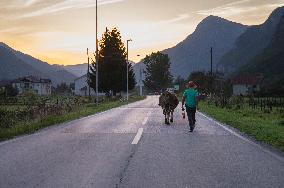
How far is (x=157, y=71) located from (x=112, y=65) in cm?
9076

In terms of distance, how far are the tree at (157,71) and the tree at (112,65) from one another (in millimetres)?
85965

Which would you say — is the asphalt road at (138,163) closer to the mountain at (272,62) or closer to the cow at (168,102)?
the cow at (168,102)

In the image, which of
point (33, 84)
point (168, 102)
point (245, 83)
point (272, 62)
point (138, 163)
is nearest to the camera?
point (138, 163)

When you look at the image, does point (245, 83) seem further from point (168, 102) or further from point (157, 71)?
point (168, 102)

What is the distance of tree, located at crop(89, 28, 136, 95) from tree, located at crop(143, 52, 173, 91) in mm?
85965

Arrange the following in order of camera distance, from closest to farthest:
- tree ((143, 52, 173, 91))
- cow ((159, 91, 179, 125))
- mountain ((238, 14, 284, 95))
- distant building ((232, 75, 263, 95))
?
cow ((159, 91, 179, 125))
distant building ((232, 75, 263, 95))
mountain ((238, 14, 284, 95))
tree ((143, 52, 173, 91))

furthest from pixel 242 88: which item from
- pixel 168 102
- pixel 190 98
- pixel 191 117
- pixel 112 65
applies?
pixel 191 117

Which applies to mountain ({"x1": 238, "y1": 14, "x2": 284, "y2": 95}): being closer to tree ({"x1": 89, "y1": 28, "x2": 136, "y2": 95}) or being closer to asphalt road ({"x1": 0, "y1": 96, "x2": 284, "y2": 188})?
tree ({"x1": 89, "y1": 28, "x2": 136, "y2": 95})

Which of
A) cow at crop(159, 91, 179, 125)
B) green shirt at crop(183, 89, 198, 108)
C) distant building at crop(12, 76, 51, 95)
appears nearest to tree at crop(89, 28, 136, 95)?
cow at crop(159, 91, 179, 125)

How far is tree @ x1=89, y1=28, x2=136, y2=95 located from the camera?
7694cm

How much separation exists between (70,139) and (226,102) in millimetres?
28529

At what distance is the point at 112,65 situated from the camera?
77.5 m

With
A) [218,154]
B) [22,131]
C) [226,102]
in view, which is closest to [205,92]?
[226,102]

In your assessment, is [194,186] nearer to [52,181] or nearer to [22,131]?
[52,181]
